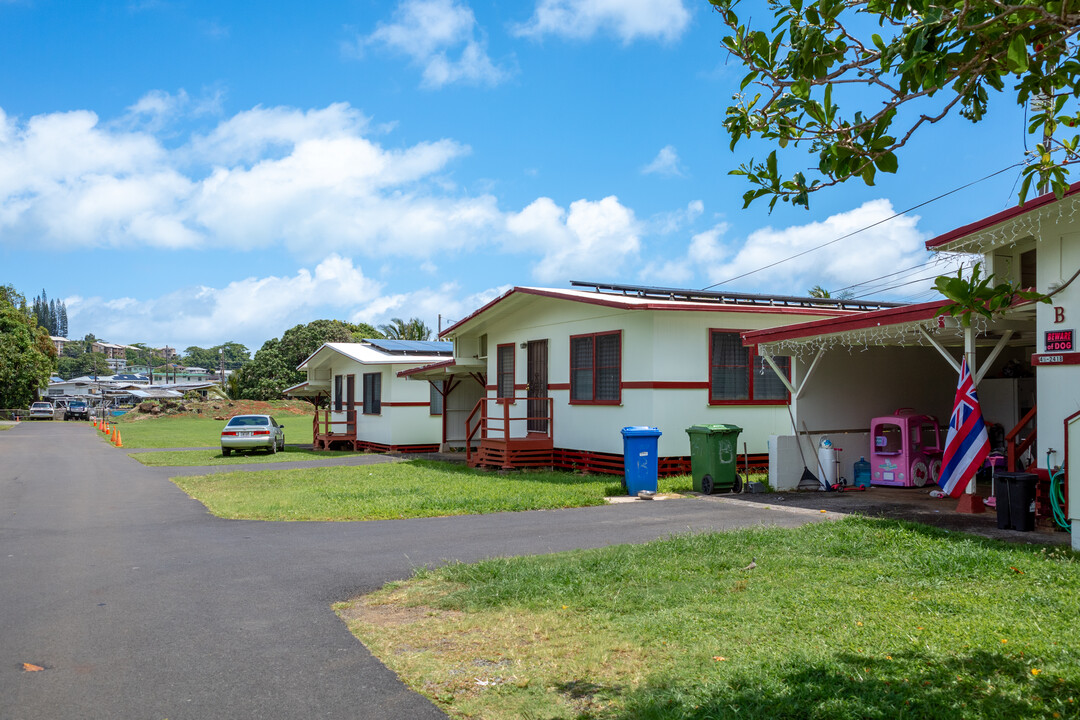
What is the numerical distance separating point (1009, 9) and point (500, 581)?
553cm

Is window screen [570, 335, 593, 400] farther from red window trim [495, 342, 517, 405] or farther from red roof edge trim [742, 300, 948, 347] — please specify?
red roof edge trim [742, 300, 948, 347]

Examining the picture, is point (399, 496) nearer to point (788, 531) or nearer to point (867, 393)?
point (788, 531)

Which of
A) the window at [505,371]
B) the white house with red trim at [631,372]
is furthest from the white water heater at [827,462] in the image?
the window at [505,371]

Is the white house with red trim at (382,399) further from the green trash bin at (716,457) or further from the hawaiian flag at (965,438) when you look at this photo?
the hawaiian flag at (965,438)

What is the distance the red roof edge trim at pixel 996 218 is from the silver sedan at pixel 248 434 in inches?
869

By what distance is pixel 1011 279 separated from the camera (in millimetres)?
11445

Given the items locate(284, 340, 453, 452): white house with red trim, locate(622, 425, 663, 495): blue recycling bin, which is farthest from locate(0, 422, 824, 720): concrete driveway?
locate(284, 340, 453, 452): white house with red trim

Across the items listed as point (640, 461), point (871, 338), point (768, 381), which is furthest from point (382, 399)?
point (871, 338)

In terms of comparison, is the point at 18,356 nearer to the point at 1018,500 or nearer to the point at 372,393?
the point at 372,393

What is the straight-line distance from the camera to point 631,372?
17453mm

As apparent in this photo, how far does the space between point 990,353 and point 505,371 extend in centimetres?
1195

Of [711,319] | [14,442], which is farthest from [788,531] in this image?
[14,442]

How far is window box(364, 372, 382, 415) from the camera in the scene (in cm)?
2853

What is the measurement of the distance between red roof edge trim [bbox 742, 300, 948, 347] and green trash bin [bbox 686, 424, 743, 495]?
1.66 meters
